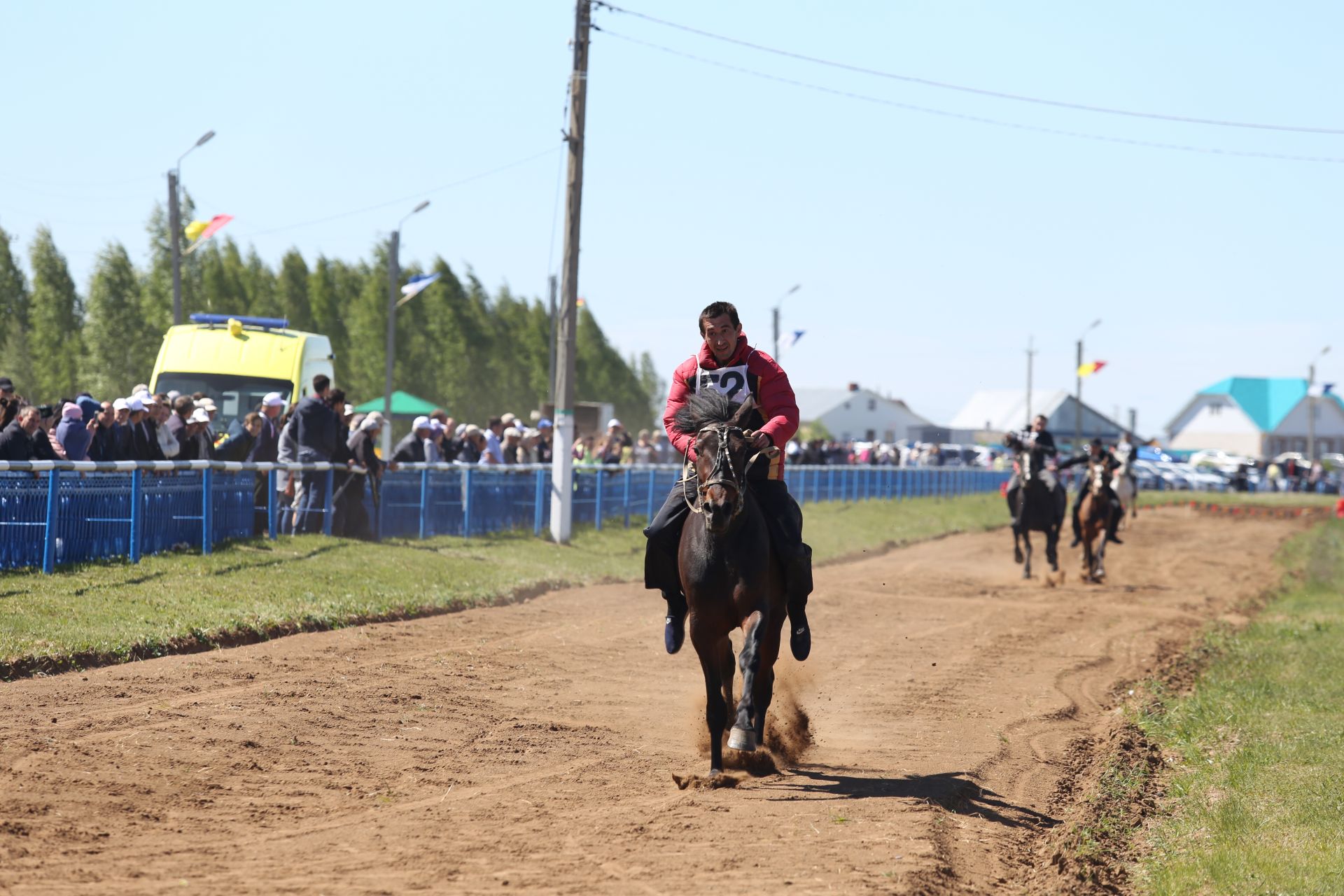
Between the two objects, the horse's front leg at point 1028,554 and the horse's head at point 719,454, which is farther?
the horse's front leg at point 1028,554

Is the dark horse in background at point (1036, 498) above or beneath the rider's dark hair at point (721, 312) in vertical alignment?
beneath

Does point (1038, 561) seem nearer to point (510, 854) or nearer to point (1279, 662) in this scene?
point (1279, 662)

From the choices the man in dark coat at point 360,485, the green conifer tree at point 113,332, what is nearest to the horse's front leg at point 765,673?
Result: the man in dark coat at point 360,485

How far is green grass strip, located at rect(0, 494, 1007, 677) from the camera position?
10.7 m

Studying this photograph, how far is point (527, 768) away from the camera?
7.94 meters

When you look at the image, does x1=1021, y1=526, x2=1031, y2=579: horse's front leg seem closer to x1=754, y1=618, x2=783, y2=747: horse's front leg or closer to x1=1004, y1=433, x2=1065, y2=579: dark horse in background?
x1=1004, y1=433, x2=1065, y2=579: dark horse in background

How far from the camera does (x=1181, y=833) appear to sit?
7.40m

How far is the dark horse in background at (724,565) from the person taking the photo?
7.83 m

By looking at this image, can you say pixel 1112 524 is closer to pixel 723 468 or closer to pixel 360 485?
pixel 360 485

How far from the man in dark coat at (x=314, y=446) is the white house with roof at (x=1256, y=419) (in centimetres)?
11503

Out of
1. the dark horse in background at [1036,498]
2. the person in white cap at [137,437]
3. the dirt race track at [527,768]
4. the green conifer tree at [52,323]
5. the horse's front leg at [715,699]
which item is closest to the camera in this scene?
the dirt race track at [527,768]

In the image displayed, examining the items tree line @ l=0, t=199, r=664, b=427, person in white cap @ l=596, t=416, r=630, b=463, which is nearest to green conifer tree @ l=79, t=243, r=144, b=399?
tree line @ l=0, t=199, r=664, b=427

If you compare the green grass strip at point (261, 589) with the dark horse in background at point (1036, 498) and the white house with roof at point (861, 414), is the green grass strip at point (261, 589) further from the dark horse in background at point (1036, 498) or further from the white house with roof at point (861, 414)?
the white house with roof at point (861, 414)

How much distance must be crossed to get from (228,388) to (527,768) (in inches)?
595
